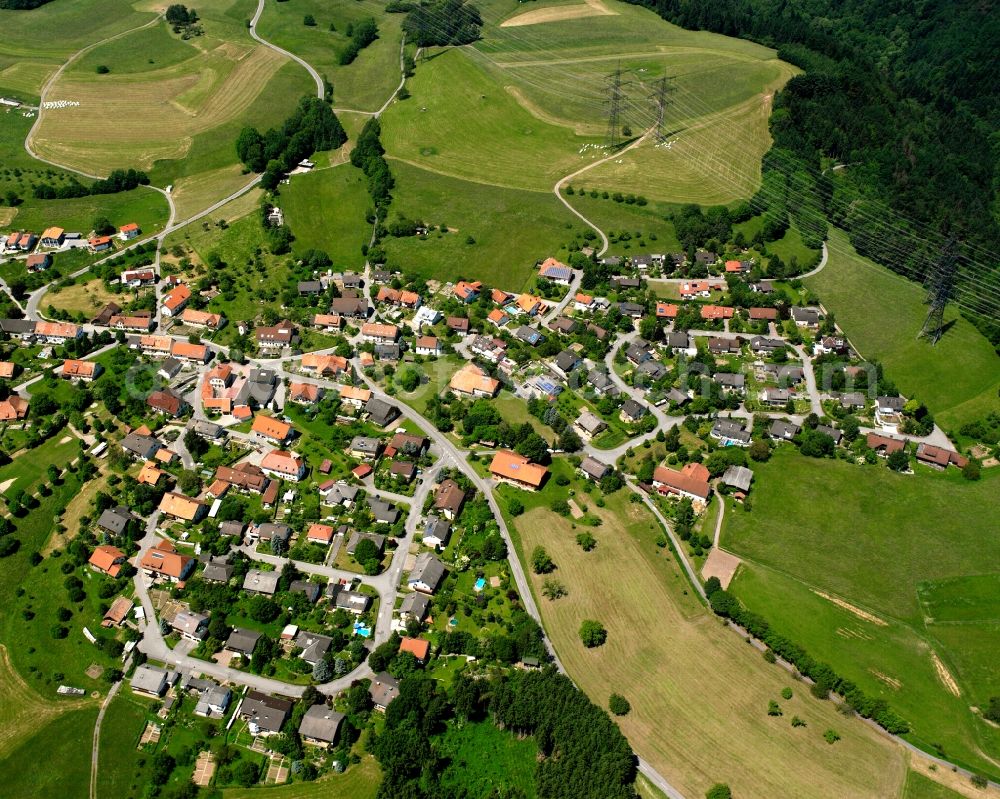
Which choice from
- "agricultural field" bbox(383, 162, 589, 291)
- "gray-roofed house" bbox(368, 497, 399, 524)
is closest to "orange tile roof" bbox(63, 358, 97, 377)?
"gray-roofed house" bbox(368, 497, 399, 524)

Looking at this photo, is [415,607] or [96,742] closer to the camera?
[96,742]

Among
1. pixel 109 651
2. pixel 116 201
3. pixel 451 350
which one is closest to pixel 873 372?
pixel 451 350

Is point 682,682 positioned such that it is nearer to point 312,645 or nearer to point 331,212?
point 312,645

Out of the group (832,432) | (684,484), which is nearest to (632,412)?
(684,484)

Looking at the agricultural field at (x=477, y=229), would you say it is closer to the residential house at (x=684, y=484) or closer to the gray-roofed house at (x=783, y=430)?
the residential house at (x=684, y=484)

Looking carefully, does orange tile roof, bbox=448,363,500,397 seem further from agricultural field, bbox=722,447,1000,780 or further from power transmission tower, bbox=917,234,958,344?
power transmission tower, bbox=917,234,958,344

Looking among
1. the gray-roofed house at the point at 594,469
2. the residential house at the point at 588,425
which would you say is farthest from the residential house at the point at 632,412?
the gray-roofed house at the point at 594,469
